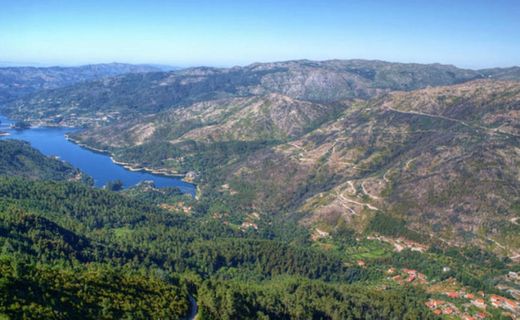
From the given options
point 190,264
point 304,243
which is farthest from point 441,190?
point 190,264

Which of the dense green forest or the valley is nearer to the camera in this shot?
the dense green forest

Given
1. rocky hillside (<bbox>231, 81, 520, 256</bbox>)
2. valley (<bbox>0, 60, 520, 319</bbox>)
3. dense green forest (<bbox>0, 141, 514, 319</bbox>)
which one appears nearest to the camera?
dense green forest (<bbox>0, 141, 514, 319</bbox>)

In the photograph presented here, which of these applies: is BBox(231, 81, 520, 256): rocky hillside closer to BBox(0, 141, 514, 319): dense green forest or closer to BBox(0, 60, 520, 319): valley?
BBox(0, 60, 520, 319): valley

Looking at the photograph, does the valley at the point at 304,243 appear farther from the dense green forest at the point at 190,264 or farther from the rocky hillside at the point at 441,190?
the rocky hillside at the point at 441,190

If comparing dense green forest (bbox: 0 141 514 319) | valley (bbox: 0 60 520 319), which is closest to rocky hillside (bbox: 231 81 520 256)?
valley (bbox: 0 60 520 319)

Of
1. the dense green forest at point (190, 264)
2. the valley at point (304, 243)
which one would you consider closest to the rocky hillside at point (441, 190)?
the valley at point (304, 243)

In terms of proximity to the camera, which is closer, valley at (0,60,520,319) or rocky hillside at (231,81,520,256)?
valley at (0,60,520,319)

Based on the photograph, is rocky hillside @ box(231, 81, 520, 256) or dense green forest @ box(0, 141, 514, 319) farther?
rocky hillside @ box(231, 81, 520, 256)

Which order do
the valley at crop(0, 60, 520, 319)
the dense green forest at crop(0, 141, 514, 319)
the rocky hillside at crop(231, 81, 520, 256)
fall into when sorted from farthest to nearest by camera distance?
1. the rocky hillside at crop(231, 81, 520, 256)
2. the valley at crop(0, 60, 520, 319)
3. the dense green forest at crop(0, 141, 514, 319)

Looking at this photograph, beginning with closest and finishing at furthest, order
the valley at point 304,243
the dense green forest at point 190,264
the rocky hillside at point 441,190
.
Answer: the dense green forest at point 190,264, the valley at point 304,243, the rocky hillside at point 441,190

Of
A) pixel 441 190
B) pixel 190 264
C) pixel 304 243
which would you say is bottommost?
pixel 304 243

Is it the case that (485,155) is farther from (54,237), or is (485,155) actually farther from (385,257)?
(54,237)

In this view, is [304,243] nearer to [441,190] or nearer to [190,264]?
[190,264]
